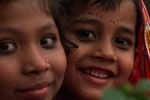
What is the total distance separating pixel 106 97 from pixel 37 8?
2.31ft

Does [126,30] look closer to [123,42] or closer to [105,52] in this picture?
[123,42]

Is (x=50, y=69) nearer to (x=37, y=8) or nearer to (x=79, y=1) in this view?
(x=37, y=8)

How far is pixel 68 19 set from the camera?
41.4 inches

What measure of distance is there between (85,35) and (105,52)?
5.6 inches

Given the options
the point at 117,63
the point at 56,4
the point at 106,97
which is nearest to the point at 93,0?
the point at 56,4

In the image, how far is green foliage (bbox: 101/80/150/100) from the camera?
11 cm

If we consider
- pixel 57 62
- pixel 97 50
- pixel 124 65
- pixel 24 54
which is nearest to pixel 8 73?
pixel 24 54

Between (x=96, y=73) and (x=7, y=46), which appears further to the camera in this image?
(x=96, y=73)

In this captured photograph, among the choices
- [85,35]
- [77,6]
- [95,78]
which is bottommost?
[95,78]

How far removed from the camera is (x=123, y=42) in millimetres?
1111

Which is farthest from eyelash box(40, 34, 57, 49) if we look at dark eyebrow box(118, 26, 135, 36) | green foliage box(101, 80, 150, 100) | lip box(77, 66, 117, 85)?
green foliage box(101, 80, 150, 100)

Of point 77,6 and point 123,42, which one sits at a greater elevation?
point 77,6

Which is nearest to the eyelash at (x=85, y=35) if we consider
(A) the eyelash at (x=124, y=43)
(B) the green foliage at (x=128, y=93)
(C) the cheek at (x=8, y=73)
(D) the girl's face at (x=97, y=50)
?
(D) the girl's face at (x=97, y=50)

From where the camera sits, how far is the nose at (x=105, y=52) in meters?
→ 0.98
